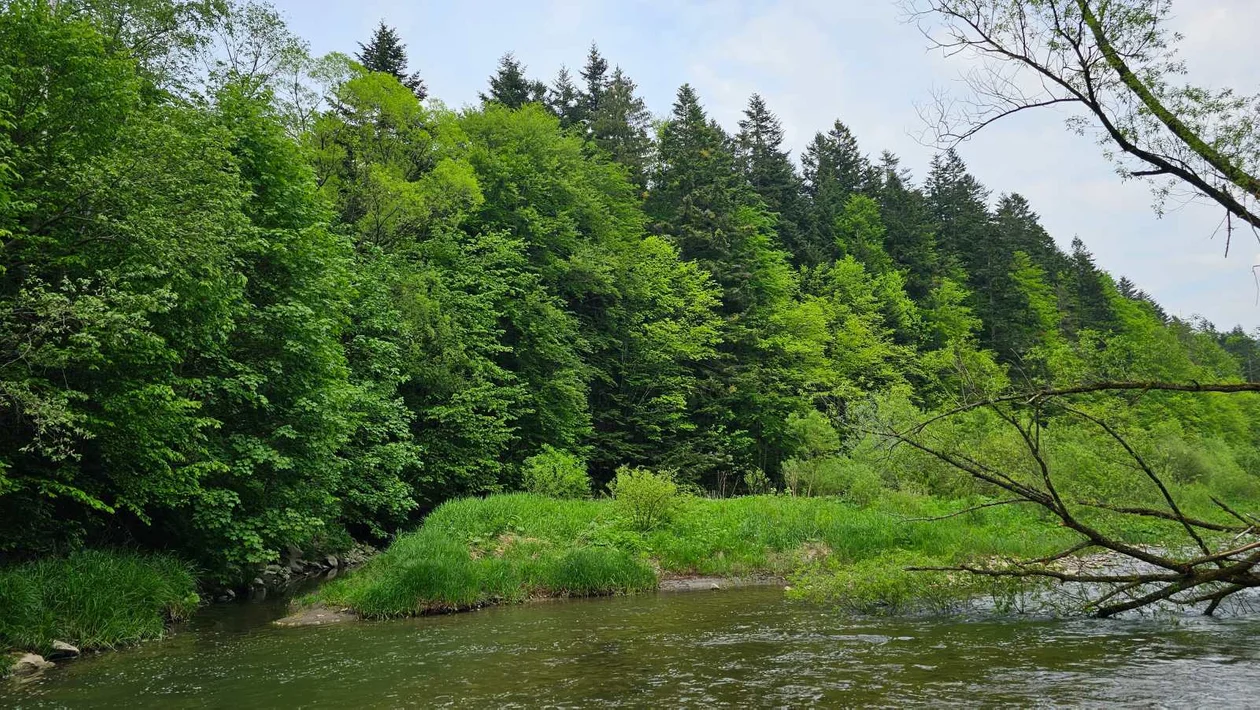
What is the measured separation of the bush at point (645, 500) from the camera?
777 inches

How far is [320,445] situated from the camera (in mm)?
18688

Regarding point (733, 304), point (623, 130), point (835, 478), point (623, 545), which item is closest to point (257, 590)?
point (623, 545)

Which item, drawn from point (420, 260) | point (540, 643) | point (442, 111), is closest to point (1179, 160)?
point (540, 643)

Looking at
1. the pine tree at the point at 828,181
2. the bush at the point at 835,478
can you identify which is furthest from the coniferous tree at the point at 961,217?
the bush at the point at 835,478

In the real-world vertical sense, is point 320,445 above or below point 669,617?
above

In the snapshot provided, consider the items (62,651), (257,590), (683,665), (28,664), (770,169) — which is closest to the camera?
(683,665)

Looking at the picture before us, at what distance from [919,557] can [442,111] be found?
2953 cm

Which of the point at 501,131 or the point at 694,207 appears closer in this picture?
the point at 501,131

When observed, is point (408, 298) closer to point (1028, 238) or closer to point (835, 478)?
point (835, 478)

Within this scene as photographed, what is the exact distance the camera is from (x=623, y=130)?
52.8 m

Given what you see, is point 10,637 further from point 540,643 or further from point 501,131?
point 501,131

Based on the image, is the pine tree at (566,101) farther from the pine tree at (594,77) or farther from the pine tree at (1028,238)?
the pine tree at (1028,238)

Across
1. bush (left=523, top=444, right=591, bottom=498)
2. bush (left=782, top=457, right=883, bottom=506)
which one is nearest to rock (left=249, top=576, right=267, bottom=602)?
bush (left=523, top=444, right=591, bottom=498)

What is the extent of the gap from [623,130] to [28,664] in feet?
158
